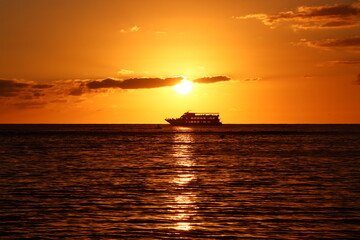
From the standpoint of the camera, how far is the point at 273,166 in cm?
6050

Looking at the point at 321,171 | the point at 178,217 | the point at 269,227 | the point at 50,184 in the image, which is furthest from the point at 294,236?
the point at 321,171

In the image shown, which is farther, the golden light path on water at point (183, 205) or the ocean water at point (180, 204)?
the golden light path on water at point (183, 205)

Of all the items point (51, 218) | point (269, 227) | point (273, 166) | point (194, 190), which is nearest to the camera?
point (269, 227)

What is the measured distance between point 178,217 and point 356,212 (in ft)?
34.9

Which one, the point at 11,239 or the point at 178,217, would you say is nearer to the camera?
the point at 11,239

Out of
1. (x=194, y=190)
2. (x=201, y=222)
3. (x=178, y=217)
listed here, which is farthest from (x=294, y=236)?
(x=194, y=190)

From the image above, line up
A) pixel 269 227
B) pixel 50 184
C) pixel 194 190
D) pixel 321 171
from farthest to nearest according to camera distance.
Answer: pixel 321 171 < pixel 50 184 < pixel 194 190 < pixel 269 227

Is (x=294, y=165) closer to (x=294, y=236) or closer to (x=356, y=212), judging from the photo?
(x=356, y=212)

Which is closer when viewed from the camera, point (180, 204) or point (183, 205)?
point (183, 205)

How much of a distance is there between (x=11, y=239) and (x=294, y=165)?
45.3 meters

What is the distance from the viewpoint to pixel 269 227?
24.9m

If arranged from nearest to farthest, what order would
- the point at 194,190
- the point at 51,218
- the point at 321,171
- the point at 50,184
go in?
the point at 51,218
the point at 194,190
the point at 50,184
the point at 321,171

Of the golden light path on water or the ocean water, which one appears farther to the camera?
the golden light path on water

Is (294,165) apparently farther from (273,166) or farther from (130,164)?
(130,164)
